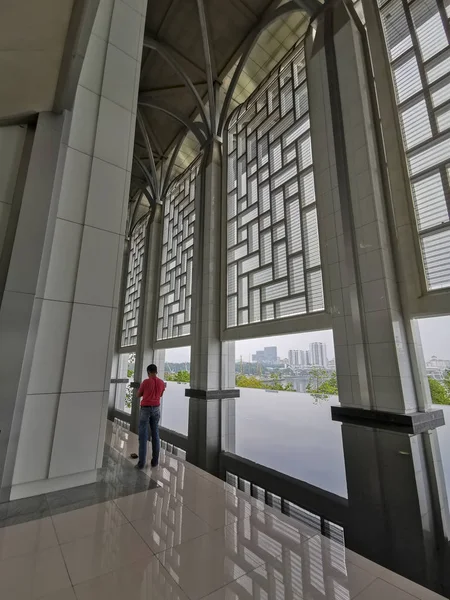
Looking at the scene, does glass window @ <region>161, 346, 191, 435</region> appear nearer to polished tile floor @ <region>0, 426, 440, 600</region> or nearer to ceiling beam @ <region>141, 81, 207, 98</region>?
polished tile floor @ <region>0, 426, 440, 600</region>

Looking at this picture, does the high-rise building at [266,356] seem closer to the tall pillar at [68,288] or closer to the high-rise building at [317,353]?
the high-rise building at [317,353]

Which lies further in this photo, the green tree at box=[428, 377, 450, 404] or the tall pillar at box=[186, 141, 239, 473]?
the tall pillar at box=[186, 141, 239, 473]

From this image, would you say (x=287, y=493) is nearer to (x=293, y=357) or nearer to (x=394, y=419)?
(x=394, y=419)

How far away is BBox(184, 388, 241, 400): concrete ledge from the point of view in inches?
372

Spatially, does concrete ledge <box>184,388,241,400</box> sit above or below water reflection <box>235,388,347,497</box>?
above

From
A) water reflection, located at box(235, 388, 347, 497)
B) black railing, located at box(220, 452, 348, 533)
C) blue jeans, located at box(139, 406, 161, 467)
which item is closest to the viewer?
black railing, located at box(220, 452, 348, 533)

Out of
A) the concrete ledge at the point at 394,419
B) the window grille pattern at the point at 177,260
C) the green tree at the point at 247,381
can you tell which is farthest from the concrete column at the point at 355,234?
the green tree at the point at 247,381

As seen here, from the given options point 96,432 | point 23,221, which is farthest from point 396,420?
point 23,221

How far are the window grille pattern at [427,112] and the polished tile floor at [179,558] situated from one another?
4.95 meters

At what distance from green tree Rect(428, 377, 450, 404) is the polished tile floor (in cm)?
454

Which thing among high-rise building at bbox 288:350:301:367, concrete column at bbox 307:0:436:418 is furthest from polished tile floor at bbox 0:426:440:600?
high-rise building at bbox 288:350:301:367

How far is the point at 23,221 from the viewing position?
10.1ft

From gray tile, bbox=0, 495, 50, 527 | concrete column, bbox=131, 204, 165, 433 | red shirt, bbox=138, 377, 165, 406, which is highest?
concrete column, bbox=131, 204, 165, 433

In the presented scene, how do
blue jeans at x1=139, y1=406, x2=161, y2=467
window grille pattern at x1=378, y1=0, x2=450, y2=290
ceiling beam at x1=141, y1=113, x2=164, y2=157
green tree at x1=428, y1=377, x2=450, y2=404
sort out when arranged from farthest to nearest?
ceiling beam at x1=141, y1=113, x2=164, y2=157 → green tree at x1=428, y1=377, x2=450, y2=404 → window grille pattern at x1=378, y1=0, x2=450, y2=290 → blue jeans at x1=139, y1=406, x2=161, y2=467
